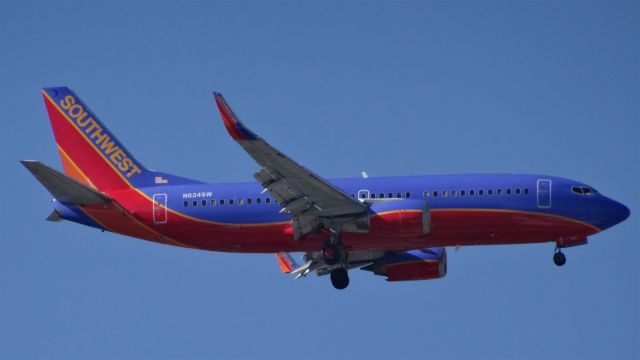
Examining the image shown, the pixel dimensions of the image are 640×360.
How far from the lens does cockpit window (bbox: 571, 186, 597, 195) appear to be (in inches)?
2234

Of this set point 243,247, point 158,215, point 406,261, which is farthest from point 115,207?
point 406,261

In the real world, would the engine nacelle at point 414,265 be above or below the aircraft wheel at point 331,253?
above

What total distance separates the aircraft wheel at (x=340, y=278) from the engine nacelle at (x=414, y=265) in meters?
2.59

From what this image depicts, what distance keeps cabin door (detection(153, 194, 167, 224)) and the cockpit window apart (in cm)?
2019

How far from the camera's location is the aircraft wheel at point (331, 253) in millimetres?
56594

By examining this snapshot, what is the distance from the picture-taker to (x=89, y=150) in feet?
201

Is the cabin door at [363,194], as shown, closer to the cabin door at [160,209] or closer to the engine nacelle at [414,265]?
the engine nacelle at [414,265]

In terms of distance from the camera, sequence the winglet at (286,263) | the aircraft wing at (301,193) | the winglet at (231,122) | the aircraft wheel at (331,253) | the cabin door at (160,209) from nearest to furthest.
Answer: the winglet at (231,122) → the aircraft wing at (301,193) → the aircraft wheel at (331,253) → the cabin door at (160,209) → the winglet at (286,263)

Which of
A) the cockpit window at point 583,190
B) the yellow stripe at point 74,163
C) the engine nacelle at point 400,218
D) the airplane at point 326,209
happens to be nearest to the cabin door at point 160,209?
the airplane at point 326,209

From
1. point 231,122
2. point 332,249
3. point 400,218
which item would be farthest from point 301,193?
point 231,122

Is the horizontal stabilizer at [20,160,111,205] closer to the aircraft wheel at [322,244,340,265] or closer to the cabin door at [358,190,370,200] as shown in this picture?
the aircraft wheel at [322,244,340,265]

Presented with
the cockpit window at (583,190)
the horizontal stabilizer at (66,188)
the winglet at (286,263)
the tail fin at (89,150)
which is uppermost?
the tail fin at (89,150)

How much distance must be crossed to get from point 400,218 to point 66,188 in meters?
16.4

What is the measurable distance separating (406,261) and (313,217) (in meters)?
8.73
